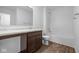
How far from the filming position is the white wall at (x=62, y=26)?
1735 millimetres

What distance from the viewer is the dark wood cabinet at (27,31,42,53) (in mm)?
1826

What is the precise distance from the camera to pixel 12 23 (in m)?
1.78

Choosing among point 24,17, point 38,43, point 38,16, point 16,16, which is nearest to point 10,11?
point 16,16

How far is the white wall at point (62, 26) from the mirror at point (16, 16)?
43 centimetres

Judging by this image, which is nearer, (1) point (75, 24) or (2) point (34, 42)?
(1) point (75, 24)

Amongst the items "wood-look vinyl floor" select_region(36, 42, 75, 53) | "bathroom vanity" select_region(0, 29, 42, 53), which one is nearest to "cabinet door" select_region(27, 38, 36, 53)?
"bathroom vanity" select_region(0, 29, 42, 53)

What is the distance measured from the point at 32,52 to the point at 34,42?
187mm

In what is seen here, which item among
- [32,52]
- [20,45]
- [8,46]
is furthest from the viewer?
[32,52]

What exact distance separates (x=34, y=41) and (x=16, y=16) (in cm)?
56

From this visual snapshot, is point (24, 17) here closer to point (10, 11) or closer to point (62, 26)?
point (10, 11)

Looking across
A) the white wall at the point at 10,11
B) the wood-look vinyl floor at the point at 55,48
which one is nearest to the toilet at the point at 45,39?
the wood-look vinyl floor at the point at 55,48

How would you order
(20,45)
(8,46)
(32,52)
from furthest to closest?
(32,52)
(20,45)
(8,46)
